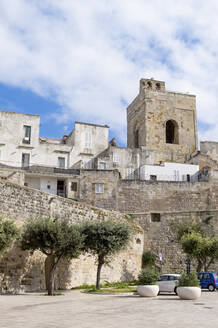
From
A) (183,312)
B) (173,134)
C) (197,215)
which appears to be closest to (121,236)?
(183,312)

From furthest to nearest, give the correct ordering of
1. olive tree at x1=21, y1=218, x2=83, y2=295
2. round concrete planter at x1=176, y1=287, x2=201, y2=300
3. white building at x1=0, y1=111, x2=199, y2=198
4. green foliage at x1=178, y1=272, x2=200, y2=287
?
white building at x1=0, y1=111, x2=199, y2=198 < olive tree at x1=21, y1=218, x2=83, y2=295 < green foliage at x1=178, y1=272, x2=200, y2=287 < round concrete planter at x1=176, y1=287, x2=201, y2=300

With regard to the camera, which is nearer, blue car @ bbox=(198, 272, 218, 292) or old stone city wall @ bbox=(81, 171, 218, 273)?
blue car @ bbox=(198, 272, 218, 292)

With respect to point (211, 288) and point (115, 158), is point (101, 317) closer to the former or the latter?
point (211, 288)

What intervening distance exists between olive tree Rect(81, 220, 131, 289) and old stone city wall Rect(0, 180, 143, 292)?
1490 mm

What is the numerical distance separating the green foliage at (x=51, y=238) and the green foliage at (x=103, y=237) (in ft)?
5.71

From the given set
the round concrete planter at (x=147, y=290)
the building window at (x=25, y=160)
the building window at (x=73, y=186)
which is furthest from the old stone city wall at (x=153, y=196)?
the round concrete planter at (x=147, y=290)

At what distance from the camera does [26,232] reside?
1631 cm

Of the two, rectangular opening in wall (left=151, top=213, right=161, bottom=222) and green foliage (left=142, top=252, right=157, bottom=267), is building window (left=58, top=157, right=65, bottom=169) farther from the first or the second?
green foliage (left=142, top=252, right=157, bottom=267)

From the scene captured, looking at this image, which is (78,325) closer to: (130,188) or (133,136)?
(130,188)

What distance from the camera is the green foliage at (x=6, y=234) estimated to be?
1442 cm

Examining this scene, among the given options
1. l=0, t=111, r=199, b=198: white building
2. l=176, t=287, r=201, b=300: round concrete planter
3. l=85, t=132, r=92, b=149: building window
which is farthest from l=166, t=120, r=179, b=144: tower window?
l=176, t=287, r=201, b=300: round concrete planter

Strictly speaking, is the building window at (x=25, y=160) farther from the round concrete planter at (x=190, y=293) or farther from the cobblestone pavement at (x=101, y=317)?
the cobblestone pavement at (x=101, y=317)

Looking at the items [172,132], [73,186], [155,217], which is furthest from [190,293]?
[172,132]

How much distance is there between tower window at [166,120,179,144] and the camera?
54.3 metres
